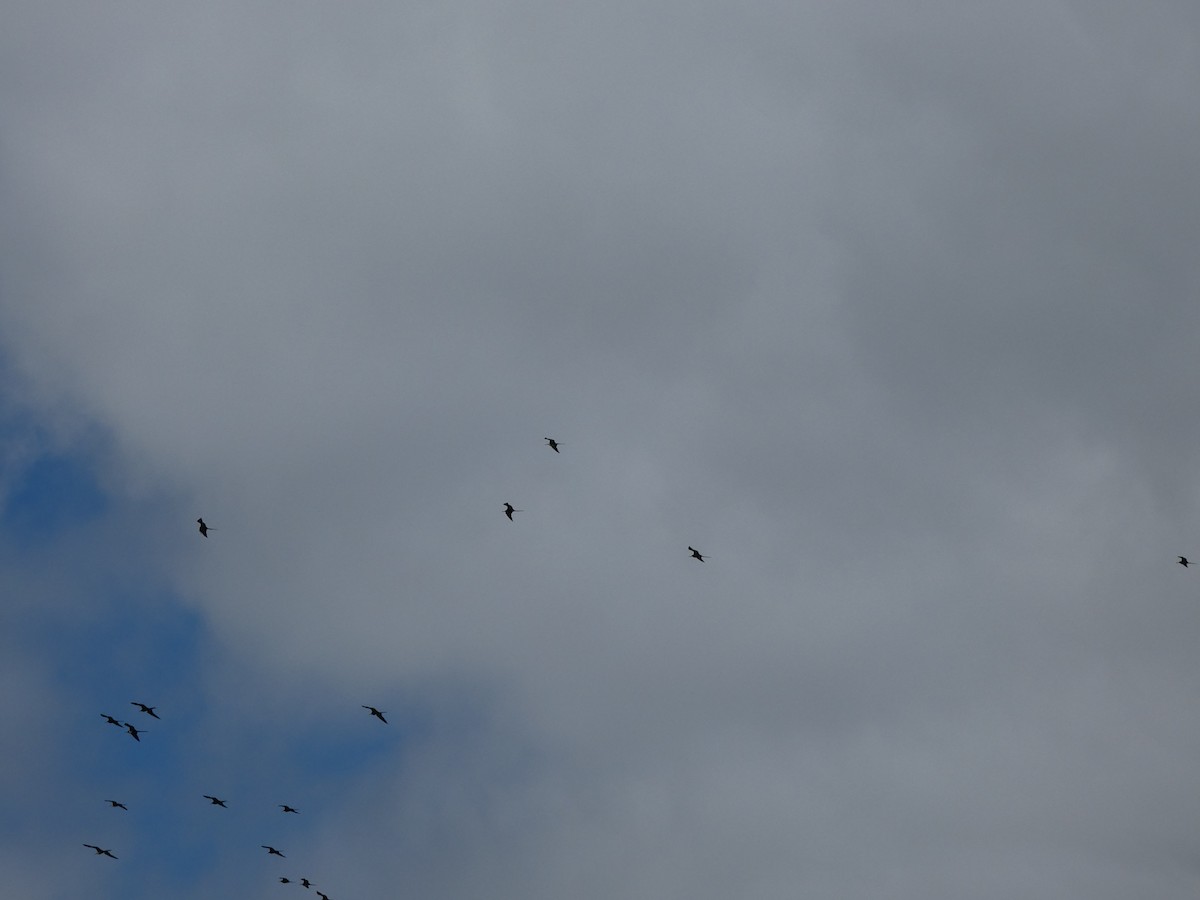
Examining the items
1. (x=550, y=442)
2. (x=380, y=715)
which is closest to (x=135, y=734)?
(x=380, y=715)

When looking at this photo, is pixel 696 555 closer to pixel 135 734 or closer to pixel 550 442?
pixel 550 442

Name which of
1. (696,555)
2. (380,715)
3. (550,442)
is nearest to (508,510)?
(550,442)

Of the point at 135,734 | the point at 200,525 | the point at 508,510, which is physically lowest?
the point at 135,734

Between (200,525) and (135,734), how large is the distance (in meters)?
52.8

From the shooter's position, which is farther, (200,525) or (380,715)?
(380,715)

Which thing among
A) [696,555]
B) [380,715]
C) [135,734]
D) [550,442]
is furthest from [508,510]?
[135,734]

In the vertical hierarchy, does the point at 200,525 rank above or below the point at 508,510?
below

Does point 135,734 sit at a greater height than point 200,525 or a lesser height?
lesser

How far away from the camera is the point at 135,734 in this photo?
7672 inches

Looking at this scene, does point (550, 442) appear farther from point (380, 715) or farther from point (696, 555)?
point (380, 715)

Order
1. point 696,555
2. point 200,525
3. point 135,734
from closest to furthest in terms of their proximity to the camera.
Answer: point 200,525
point 696,555
point 135,734

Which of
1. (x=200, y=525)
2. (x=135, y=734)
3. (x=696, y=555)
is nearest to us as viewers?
(x=200, y=525)

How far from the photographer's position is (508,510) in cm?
18400

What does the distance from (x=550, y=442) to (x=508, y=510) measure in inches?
422
